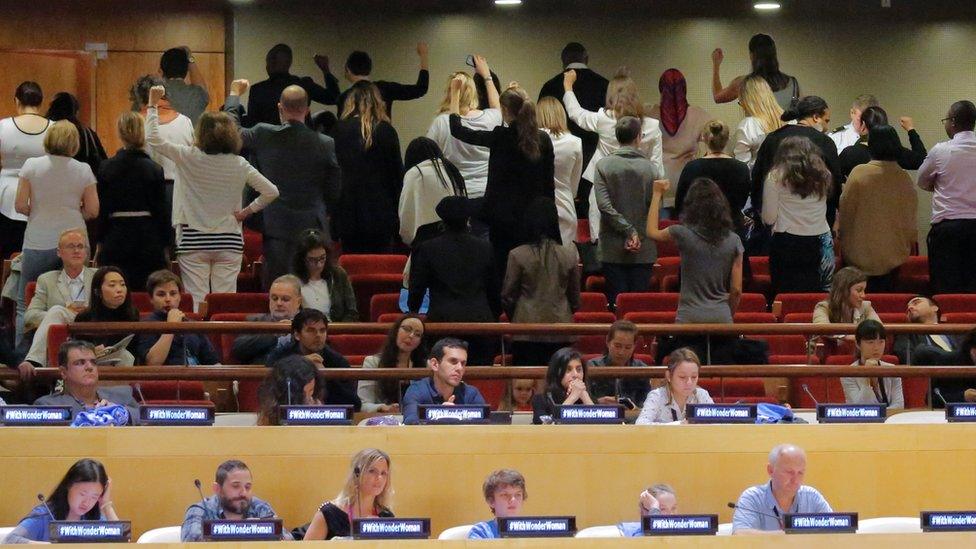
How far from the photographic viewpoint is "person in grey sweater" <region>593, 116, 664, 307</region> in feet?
30.2

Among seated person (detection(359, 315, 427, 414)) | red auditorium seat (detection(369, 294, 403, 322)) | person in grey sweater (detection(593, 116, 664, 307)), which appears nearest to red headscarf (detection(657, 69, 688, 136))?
person in grey sweater (detection(593, 116, 664, 307))

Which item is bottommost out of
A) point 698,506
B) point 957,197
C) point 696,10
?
point 698,506

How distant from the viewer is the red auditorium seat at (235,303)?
8.56 metres

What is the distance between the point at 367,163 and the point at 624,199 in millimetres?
1522

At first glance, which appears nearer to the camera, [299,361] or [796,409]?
[299,361]

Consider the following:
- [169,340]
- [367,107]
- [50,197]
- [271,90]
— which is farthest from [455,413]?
[271,90]

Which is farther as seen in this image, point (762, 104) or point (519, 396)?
point (762, 104)

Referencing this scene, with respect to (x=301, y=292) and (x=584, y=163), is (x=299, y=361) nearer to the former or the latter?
(x=301, y=292)

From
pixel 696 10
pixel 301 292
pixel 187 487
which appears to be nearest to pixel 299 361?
pixel 187 487

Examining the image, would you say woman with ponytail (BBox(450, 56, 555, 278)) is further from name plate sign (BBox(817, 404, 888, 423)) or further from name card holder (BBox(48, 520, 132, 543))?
name card holder (BBox(48, 520, 132, 543))

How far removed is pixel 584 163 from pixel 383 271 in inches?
69.9

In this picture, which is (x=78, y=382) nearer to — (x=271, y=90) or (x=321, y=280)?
(x=321, y=280)

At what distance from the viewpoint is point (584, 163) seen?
35.4 feet

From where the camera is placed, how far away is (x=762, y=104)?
10414 mm
